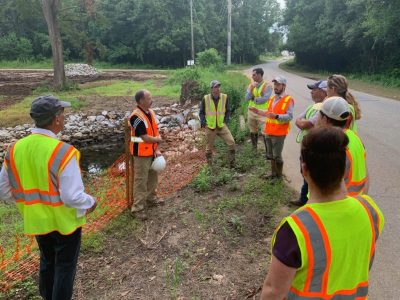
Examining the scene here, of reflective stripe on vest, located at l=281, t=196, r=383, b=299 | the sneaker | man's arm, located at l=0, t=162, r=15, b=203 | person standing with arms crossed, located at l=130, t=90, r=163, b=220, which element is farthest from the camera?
the sneaker

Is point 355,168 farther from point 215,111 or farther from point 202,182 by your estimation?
point 215,111

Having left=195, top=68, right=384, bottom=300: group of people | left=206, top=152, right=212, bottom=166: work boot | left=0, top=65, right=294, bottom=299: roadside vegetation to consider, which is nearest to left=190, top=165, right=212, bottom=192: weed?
left=0, top=65, right=294, bottom=299: roadside vegetation

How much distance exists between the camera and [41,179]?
2.94 metres

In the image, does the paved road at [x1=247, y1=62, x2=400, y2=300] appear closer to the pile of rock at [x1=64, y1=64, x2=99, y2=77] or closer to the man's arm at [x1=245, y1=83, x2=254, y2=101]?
the man's arm at [x1=245, y1=83, x2=254, y2=101]

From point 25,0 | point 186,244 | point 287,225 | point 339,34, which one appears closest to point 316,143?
point 287,225

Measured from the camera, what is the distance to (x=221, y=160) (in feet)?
26.9

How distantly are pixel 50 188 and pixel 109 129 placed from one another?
12.9m

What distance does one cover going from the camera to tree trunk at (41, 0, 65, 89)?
21331mm

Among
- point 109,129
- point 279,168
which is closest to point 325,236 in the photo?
point 279,168

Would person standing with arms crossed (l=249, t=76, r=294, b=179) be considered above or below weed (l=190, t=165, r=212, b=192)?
above

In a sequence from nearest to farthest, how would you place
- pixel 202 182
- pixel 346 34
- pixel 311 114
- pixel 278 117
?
1. pixel 311 114
2. pixel 278 117
3. pixel 202 182
4. pixel 346 34

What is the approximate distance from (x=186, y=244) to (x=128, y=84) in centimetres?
2266

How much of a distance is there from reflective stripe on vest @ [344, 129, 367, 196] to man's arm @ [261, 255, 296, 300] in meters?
1.37

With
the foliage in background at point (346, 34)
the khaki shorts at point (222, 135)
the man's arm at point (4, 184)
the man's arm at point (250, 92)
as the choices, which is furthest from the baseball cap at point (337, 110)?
the foliage in background at point (346, 34)
